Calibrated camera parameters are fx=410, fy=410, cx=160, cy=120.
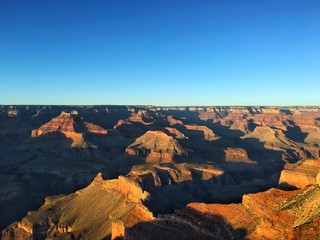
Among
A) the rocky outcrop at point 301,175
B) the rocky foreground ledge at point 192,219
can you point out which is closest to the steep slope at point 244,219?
the rocky foreground ledge at point 192,219

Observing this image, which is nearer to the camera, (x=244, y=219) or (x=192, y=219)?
(x=244, y=219)

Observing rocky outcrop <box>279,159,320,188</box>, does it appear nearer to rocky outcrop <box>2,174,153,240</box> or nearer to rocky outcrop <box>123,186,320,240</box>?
rocky outcrop <box>123,186,320,240</box>

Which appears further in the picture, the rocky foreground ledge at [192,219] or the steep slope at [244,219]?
the rocky foreground ledge at [192,219]

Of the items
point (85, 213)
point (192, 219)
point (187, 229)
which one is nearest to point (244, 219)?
point (192, 219)

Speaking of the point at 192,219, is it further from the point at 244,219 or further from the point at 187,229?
the point at 244,219

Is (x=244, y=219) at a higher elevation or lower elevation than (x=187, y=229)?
higher

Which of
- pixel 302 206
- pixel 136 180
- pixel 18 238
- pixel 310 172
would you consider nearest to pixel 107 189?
pixel 136 180

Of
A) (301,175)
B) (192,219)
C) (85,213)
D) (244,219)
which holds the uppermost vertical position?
(244,219)

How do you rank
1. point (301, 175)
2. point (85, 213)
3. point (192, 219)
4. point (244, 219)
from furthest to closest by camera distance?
1. point (301, 175)
2. point (85, 213)
3. point (192, 219)
4. point (244, 219)

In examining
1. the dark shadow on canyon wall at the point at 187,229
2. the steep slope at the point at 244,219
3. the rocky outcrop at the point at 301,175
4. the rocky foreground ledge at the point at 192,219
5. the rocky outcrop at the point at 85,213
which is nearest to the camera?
the steep slope at the point at 244,219

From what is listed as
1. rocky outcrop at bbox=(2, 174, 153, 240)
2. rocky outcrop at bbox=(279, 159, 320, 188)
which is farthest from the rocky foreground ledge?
rocky outcrop at bbox=(279, 159, 320, 188)

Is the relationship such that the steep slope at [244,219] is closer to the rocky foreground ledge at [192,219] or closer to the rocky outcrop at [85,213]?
the rocky foreground ledge at [192,219]

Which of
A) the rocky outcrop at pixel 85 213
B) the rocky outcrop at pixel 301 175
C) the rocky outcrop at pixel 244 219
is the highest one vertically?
the rocky outcrop at pixel 244 219
